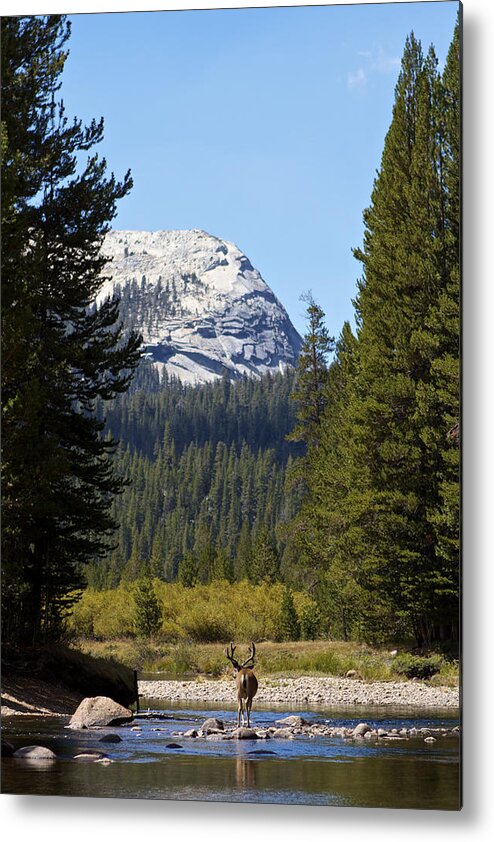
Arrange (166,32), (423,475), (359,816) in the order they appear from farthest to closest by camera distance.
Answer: (166,32)
(423,475)
(359,816)

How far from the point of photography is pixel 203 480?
24.6 feet

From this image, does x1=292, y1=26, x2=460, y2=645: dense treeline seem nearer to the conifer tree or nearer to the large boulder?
the conifer tree

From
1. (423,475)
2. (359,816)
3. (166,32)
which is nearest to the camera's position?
(359,816)

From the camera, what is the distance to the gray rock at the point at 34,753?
7305mm

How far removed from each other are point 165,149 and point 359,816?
14.2ft

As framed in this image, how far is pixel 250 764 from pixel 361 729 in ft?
2.43

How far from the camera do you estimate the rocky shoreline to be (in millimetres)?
7227

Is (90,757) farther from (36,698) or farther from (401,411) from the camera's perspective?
(401,411)

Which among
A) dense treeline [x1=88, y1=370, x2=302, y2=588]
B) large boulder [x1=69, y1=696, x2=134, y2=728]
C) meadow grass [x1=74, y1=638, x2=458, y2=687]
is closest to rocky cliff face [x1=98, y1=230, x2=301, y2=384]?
dense treeline [x1=88, y1=370, x2=302, y2=588]

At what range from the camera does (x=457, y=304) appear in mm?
6859

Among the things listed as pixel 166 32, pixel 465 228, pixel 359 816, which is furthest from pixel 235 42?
pixel 359 816

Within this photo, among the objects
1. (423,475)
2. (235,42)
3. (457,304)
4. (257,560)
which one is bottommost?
(257,560)

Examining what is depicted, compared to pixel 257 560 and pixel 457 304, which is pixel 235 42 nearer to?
pixel 457 304

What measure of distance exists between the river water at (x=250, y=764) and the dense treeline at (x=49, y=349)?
96cm
